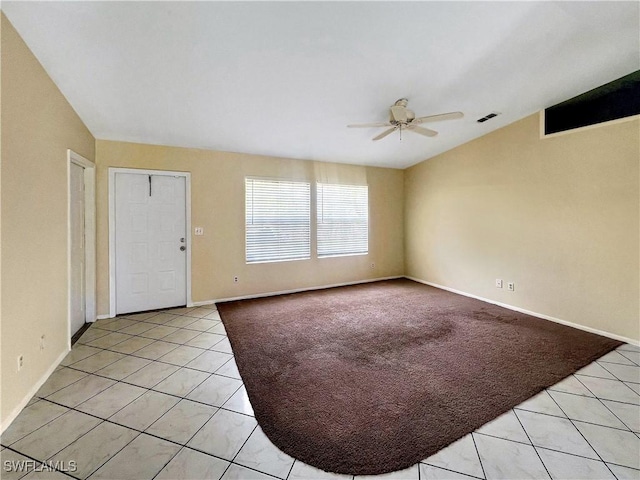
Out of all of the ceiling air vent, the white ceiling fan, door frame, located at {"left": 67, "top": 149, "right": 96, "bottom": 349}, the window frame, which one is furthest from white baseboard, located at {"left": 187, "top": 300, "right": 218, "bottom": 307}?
the ceiling air vent

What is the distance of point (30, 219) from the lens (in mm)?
2080

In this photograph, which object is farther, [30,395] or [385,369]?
[385,369]

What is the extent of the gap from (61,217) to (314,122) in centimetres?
298

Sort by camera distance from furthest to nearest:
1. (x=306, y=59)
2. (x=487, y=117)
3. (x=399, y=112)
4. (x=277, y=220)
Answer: (x=277, y=220), (x=487, y=117), (x=399, y=112), (x=306, y=59)

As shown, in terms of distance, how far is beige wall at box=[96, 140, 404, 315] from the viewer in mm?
3727

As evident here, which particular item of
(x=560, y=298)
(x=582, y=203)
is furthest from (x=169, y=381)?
(x=582, y=203)

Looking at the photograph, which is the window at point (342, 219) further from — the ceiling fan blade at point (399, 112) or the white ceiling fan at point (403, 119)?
the ceiling fan blade at point (399, 112)

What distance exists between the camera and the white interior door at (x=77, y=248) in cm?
310

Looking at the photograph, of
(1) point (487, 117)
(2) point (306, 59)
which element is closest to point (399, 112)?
(2) point (306, 59)

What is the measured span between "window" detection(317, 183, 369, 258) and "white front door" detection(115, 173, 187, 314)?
2.46m

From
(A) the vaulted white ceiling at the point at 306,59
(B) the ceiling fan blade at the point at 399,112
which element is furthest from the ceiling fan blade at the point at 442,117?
(A) the vaulted white ceiling at the point at 306,59

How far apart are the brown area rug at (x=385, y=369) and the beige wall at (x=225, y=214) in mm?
566

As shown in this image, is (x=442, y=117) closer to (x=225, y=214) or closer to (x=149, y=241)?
Result: (x=225, y=214)

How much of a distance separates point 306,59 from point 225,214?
2732mm
